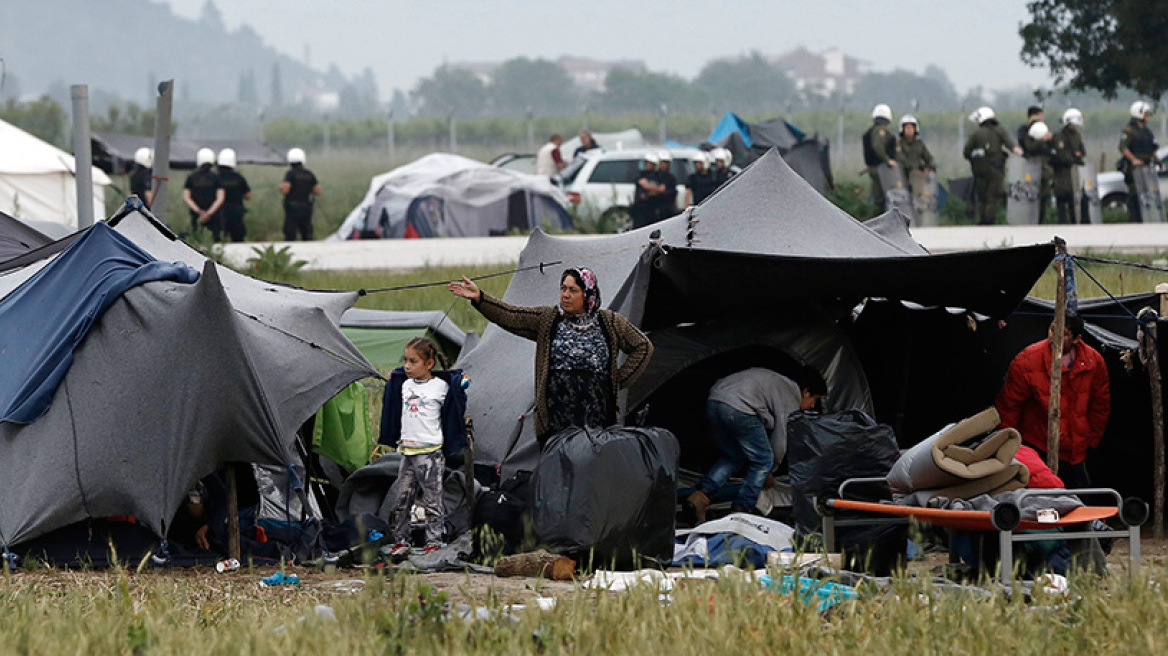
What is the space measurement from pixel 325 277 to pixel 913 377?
10.8 meters

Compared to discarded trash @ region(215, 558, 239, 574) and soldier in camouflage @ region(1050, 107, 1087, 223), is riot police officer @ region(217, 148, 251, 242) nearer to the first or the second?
soldier in camouflage @ region(1050, 107, 1087, 223)

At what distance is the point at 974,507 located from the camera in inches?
305

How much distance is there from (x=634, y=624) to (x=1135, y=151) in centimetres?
2071

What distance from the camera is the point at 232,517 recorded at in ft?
28.8

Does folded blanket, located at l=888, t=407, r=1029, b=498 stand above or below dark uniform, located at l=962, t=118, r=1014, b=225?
below

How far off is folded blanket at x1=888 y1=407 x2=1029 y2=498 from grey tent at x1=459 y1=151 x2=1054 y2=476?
1.66 metres

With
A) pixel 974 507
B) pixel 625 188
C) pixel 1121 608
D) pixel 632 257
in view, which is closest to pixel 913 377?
pixel 632 257

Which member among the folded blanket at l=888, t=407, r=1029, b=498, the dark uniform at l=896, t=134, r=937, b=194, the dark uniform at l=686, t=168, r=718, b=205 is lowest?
the folded blanket at l=888, t=407, r=1029, b=498

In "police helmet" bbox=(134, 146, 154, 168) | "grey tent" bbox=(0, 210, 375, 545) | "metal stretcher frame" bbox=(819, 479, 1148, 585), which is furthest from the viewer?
"police helmet" bbox=(134, 146, 154, 168)

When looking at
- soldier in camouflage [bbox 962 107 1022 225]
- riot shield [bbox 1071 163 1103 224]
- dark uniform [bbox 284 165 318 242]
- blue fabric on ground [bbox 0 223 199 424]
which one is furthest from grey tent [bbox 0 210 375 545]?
riot shield [bbox 1071 163 1103 224]

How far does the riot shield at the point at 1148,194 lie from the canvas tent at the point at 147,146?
55.5 feet

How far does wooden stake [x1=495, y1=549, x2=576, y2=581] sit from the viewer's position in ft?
26.1

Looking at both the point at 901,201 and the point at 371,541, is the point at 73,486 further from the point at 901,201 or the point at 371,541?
the point at 901,201

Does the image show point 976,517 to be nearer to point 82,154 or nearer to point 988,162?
point 82,154
